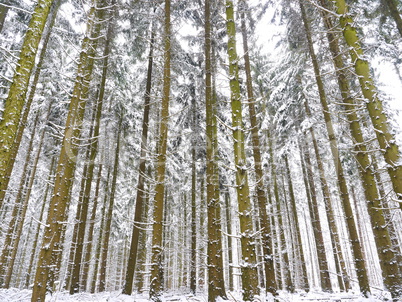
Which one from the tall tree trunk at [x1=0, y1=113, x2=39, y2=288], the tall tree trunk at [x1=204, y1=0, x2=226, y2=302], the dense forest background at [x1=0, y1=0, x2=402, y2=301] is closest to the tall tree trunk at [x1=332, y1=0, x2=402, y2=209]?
the dense forest background at [x1=0, y1=0, x2=402, y2=301]

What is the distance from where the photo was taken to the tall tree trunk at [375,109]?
479 cm

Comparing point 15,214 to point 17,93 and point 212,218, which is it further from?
point 212,218

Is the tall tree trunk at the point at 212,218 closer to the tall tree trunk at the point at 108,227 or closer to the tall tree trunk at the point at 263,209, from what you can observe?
the tall tree trunk at the point at 263,209

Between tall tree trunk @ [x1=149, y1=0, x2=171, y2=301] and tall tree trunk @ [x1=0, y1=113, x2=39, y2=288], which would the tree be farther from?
tall tree trunk @ [x1=0, y1=113, x2=39, y2=288]

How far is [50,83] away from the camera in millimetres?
13695

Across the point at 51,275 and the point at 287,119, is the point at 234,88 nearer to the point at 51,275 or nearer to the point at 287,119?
the point at 287,119

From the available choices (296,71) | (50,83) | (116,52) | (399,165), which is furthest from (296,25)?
(50,83)

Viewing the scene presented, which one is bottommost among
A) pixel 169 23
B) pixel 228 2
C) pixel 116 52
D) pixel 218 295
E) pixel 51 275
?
pixel 218 295

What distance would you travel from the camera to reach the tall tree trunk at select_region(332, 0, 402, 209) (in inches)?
189

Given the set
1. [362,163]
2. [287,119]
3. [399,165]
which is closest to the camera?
[399,165]

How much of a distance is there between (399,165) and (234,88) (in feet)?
14.0

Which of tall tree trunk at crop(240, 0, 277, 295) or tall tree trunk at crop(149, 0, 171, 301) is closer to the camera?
tall tree trunk at crop(149, 0, 171, 301)

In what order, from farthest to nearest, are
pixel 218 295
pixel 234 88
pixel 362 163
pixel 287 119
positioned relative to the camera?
pixel 287 119
pixel 218 295
pixel 362 163
pixel 234 88

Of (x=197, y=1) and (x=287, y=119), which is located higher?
(x=197, y=1)
